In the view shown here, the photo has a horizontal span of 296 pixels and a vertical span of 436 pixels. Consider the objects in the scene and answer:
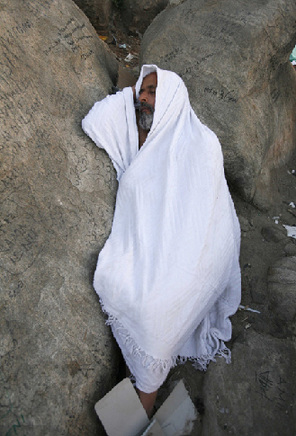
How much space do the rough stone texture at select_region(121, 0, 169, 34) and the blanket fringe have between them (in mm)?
5738

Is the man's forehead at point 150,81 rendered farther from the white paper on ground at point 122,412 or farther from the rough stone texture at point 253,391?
the white paper on ground at point 122,412

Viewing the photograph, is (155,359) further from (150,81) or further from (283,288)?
(150,81)

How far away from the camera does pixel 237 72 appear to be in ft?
11.1

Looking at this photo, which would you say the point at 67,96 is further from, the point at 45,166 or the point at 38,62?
the point at 45,166

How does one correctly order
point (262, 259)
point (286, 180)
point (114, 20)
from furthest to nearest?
point (114, 20), point (286, 180), point (262, 259)

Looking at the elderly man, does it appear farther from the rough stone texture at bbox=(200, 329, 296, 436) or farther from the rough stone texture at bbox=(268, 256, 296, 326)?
the rough stone texture at bbox=(268, 256, 296, 326)

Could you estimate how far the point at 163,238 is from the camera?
2170mm

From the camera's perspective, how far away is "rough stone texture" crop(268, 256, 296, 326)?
266 cm

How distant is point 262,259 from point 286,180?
4.19 feet

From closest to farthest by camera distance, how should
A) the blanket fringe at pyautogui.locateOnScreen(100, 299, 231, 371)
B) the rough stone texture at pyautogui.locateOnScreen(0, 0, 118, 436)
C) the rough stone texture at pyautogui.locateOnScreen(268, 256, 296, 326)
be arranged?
the rough stone texture at pyautogui.locateOnScreen(0, 0, 118, 436) → the blanket fringe at pyautogui.locateOnScreen(100, 299, 231, 371) → the rough stone texture at pyautogui.locateOnScreen(268, 256, 296, 326)

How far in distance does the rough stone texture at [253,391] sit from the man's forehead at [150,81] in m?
1.96

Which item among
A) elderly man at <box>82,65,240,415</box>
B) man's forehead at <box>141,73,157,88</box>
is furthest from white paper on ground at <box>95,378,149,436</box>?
man's forehead at <box>141,73,157,88</box>

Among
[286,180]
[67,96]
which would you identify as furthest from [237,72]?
[67,96]

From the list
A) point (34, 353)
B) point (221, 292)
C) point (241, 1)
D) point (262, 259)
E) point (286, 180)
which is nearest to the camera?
point (34, 353)
